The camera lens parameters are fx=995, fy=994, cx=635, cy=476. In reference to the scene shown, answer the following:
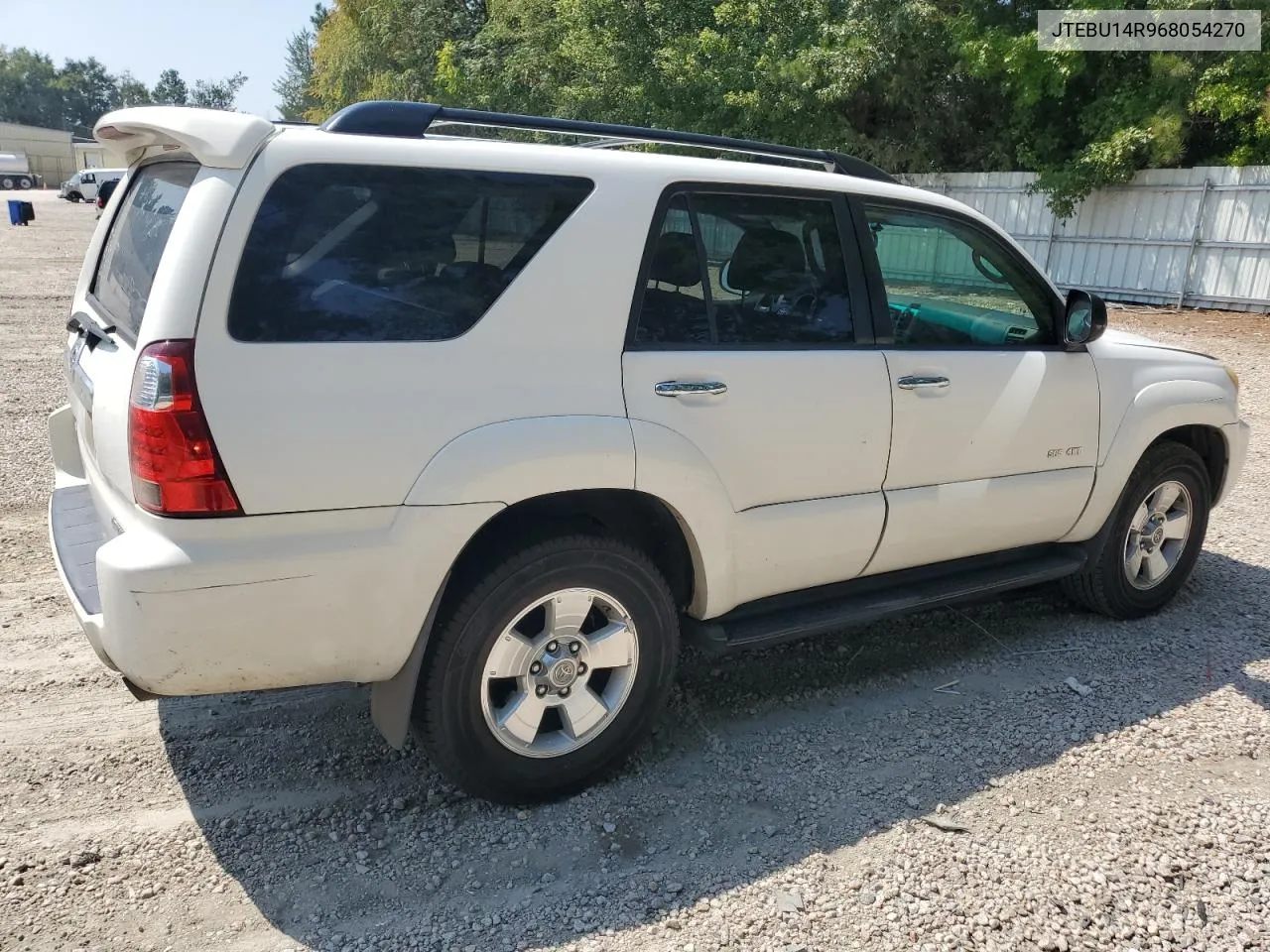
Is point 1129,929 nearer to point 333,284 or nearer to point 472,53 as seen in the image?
point 333,284

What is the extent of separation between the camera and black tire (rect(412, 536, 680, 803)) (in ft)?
9.45

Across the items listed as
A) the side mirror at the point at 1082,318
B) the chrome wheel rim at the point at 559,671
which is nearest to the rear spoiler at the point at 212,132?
the chrome wheel rim at the point at 559,671

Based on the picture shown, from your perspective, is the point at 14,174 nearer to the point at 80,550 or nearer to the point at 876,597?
the point at 80,550

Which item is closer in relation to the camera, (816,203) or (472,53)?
(816,203)

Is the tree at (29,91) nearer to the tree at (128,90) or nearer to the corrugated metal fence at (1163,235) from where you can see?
the tree at (128,90)

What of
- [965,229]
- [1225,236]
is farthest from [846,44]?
[965,229]

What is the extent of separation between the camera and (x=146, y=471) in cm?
251

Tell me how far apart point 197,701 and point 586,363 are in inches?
81.7

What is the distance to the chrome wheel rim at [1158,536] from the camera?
462 centimetres

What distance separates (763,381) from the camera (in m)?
3.28

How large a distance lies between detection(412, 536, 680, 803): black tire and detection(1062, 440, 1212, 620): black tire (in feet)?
7.71

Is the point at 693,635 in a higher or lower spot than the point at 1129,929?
higher

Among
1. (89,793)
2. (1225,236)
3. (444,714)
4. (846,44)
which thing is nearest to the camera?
(444,714)

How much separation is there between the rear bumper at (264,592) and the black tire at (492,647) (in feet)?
0.48
